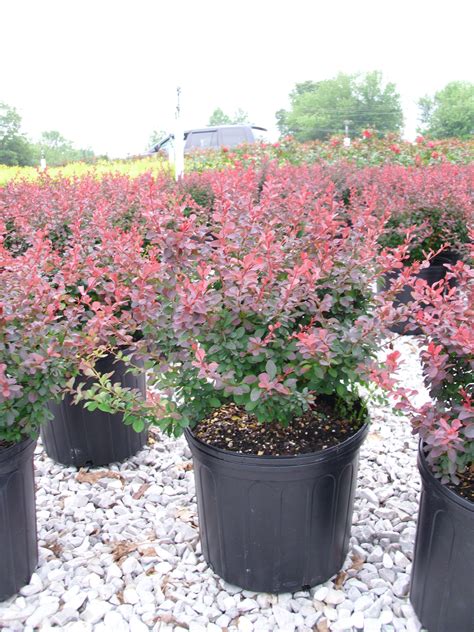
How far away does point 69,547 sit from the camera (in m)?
2.27

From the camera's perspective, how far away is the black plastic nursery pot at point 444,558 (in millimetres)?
1583

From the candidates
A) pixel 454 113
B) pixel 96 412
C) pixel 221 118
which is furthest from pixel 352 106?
pixel 96 412

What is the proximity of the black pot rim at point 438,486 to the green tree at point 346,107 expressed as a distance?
5061cm

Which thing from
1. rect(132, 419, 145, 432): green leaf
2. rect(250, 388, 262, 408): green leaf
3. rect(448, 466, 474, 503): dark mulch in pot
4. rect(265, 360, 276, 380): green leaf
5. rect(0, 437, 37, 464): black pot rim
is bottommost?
rect(448, 466, 474, 503): dark mulch in pot

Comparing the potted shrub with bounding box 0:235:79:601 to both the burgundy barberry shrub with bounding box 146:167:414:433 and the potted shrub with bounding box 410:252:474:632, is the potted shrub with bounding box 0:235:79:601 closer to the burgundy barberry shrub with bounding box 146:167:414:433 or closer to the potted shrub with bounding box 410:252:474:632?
the burgundy barberry shrub with bounding box 146:167:414:433

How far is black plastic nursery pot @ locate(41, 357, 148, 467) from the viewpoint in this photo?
2703 mm

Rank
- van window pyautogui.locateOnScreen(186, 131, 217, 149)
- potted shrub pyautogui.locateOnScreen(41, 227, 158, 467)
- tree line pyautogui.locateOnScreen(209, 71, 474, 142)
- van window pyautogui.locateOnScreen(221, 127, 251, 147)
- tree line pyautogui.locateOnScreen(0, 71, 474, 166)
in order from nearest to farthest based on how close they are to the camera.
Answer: potted shrub pyautogui.locateOnScreen(41, 227, 158, 467)
van window pyautogui.locateOnScreen(221, 127, 251, 147)
van window pyautogui.locateOnScreen(186, 131, 217, 149)
tree line pyautogui.locateOnScreen(0, 71, 474, 166)
tree line pyautogui.locateOnScreen(209, 71, 474, 142)

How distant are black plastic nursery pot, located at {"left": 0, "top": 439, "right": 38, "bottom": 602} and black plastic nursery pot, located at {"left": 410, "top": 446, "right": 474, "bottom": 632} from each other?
1319 millimetres

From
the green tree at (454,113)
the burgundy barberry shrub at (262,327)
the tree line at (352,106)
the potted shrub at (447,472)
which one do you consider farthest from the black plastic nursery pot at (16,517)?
the tree line at (352,106)

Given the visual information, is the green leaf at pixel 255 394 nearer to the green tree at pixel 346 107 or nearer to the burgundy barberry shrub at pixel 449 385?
the burgundy barberry shrub at pixel 449 385

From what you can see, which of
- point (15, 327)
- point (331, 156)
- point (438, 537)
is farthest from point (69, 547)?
point (331, 156)

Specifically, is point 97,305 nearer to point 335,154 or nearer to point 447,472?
point 447,472

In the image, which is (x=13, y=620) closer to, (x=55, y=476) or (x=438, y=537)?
(x=55, y=476)

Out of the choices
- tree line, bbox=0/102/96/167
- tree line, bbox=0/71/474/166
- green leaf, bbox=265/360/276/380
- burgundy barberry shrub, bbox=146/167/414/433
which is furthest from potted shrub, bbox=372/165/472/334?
tree line, bbox=0/71/474/166
